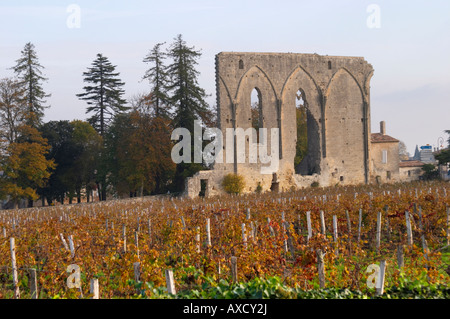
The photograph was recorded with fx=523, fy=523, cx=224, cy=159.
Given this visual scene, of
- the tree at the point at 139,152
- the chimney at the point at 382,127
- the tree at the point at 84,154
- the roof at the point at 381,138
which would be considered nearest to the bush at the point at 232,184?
the tree at the point at 139,152

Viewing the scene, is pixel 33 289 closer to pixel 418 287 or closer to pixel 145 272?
pixel 145 272

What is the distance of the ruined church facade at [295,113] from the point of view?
97.3ft

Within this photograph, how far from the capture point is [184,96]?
3562 cm

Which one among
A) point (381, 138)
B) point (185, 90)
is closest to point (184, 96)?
point (185, 90)

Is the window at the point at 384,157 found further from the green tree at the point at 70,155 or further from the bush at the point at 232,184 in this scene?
the green tree at the point at 70,155

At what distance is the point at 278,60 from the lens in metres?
31.2

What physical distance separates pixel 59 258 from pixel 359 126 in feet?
88.3

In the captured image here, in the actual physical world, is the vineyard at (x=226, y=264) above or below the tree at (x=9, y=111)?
below

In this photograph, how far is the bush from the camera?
28.7 metres

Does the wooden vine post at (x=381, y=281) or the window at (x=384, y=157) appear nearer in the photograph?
the wooden vine post at (x=381, y=281)

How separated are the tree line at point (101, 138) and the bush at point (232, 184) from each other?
17.3ft

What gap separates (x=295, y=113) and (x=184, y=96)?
27.7ft

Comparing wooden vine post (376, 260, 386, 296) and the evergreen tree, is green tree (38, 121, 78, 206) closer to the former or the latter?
the evergreen tree

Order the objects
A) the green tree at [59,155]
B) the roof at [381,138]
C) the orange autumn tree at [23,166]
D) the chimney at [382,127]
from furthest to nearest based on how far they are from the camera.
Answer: the chimney at [382,127]
the roof at [381,138]
the green tree at [59,155]
the orange autumn tree at [23,166]
